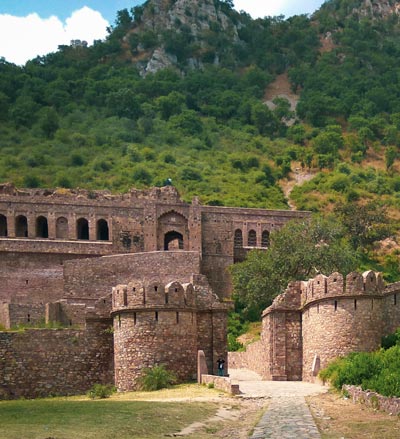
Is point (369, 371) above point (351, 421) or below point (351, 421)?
above

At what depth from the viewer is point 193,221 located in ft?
212

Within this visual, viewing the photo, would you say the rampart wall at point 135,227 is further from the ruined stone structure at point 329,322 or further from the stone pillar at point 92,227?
the ruined stone structure at point 329,322

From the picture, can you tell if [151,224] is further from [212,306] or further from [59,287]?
[212,306]

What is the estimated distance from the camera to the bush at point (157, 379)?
31969 mm

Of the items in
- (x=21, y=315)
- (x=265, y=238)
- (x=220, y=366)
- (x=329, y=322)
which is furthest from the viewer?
(x=265, y=238)

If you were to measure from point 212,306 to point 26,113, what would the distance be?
85.9m

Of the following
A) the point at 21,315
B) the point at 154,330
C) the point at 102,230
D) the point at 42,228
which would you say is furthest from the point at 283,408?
the point at 42,228

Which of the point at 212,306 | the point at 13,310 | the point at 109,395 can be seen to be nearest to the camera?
the point at 109,395

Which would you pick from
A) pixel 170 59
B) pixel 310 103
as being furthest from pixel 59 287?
pixel 170 59

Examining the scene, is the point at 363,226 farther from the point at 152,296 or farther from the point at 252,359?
the point at 152,296

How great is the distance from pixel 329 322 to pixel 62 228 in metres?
32.1

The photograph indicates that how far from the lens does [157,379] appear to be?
32.0m

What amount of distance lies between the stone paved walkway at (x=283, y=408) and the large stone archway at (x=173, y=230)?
2625 centimetres

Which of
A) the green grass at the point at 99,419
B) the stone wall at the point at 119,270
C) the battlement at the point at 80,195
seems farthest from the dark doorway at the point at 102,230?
the green grass at the point at 99,419
